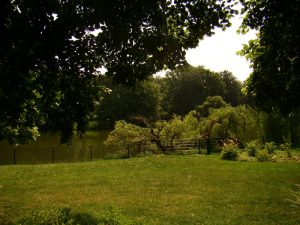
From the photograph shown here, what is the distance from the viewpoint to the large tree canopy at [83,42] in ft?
18.3

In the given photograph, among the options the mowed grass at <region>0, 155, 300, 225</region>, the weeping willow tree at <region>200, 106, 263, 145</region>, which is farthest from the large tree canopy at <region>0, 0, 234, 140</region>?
the weeping willow tree at <region>200, 106, 263, 145</region>

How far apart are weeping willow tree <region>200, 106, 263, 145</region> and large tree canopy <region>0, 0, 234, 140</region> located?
79.1ft

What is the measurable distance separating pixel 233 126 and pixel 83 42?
26135 mm

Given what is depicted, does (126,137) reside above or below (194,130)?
below

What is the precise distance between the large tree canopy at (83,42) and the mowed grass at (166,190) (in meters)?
4.26

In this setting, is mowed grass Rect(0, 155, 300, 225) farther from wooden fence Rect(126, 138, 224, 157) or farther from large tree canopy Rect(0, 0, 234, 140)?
wooden fence Rect(126, 138, 224, 157)

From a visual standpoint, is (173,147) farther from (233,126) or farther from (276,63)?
(276,63)

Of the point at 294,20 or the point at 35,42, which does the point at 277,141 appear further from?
the point at 35,42

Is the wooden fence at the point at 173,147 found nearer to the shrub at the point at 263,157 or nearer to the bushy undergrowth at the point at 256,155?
the bushy undergrowth at the point at 256,155

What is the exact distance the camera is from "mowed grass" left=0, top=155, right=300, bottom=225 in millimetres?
9930

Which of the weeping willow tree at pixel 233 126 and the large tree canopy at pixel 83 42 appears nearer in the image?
the large tree canopy at pixel 83 42

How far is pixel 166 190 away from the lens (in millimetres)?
12992

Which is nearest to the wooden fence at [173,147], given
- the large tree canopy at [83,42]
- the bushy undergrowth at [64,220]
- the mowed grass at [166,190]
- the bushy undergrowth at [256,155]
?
the bushy undergrowth at [256,155]

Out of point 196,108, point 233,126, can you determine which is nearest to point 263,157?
point 233,126
